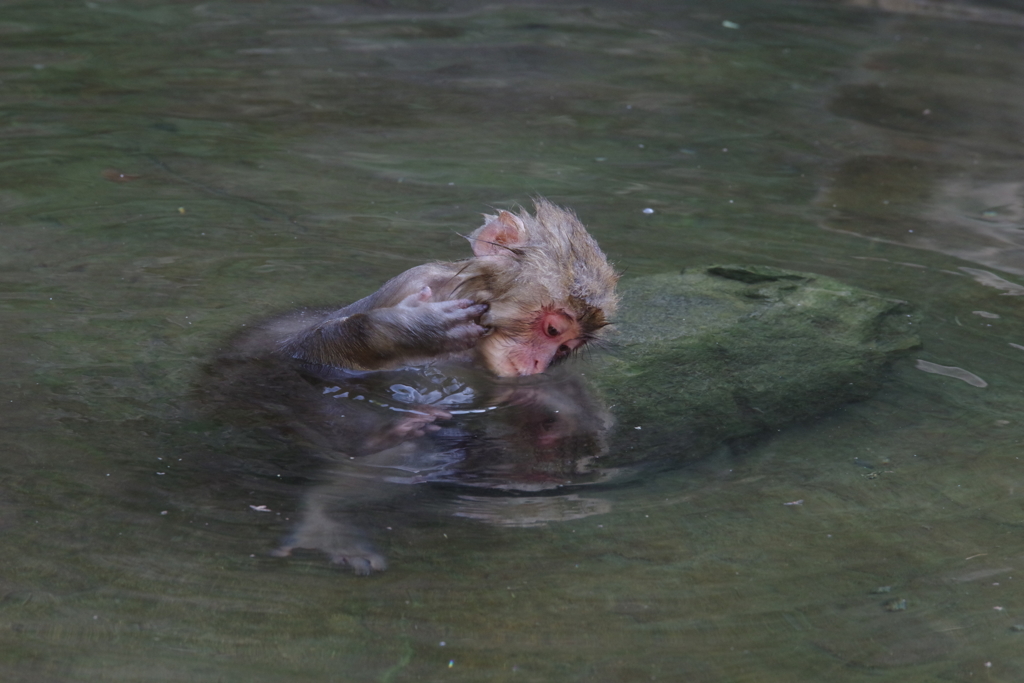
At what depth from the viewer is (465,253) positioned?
5785 mm

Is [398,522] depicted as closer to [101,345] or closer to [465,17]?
[101,345]

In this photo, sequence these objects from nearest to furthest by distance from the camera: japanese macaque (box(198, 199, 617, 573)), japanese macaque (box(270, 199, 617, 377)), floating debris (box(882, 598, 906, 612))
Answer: floating debris (box(882, 598, 906, 612))
japanese macaque (box(198, 199, 617, 573))
japanese macaque (box(270, 199, 617, 377))

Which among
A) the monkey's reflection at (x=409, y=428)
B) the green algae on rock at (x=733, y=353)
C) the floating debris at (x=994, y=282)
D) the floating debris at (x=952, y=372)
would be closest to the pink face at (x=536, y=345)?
the monkey's reflection at (x=409, y=428)

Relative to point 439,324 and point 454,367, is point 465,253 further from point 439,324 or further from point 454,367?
point 439,324

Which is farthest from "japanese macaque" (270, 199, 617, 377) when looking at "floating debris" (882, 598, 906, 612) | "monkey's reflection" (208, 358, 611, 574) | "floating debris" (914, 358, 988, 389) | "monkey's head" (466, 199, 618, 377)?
"floating debris" (882, 598, 906, 612)

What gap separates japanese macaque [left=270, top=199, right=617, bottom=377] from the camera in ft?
14.3

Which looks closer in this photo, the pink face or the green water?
the green water

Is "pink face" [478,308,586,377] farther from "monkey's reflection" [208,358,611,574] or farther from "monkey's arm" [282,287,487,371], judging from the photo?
"monkey's arm" [282,287,487,371]

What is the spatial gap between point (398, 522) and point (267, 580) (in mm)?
506

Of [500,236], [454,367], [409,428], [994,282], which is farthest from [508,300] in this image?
[994,282]

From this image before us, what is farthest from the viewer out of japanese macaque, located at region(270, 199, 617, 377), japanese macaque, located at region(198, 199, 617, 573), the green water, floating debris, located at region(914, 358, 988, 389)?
floating debris, located at region(914, 358, 988, 389)

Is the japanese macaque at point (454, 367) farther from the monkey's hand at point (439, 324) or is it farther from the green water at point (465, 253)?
the green water at point (465, 253)

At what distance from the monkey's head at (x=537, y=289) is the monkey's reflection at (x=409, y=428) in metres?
0.18

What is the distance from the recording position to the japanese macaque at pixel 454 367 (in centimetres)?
408
